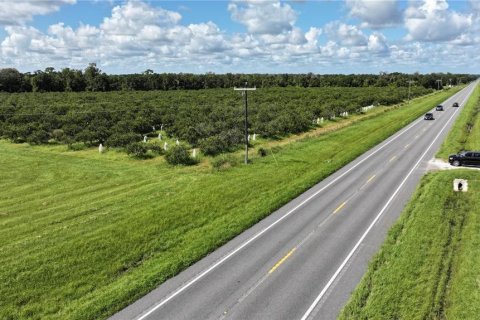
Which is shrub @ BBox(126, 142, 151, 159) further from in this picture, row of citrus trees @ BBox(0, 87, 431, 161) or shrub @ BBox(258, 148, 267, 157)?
shrub @ BBox(258, 148, 267, 157)

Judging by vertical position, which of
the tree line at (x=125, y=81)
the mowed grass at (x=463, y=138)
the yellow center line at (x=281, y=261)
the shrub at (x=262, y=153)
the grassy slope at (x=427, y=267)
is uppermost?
the tree line at (x=125, y=81)

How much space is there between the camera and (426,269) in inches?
653

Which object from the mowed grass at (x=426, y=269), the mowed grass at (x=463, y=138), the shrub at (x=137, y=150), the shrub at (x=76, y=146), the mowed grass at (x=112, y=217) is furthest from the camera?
the shrub at (x=76, y=146)

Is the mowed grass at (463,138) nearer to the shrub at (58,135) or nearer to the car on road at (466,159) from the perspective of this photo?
the car on road at (466,159)

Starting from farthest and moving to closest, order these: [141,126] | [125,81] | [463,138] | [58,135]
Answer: [125,81] < [141,126] < [58,135] < [463,138]

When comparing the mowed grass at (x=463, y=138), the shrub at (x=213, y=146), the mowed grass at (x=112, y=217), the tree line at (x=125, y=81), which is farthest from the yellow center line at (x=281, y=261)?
the tree line at (x=125, y=81)

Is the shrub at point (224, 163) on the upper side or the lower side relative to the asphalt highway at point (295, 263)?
upper

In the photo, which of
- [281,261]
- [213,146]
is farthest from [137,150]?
[281,261]

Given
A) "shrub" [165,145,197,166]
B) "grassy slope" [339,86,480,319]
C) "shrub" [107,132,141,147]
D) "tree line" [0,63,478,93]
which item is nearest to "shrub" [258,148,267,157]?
"shrub" [165,145,197,166]

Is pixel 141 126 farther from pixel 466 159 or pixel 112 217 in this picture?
pixel 466 159

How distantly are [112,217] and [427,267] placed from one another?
1641cm

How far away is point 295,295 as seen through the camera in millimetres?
15156

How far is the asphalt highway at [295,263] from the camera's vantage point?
14.5 meters

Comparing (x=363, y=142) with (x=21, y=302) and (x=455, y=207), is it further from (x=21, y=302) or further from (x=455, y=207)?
(x=21, y=302)
